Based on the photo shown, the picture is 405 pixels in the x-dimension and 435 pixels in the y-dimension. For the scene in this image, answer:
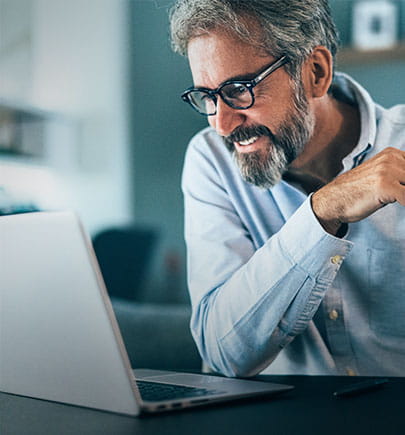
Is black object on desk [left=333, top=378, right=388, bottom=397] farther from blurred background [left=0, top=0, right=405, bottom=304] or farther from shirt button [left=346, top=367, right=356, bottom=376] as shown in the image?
blurred background [left=0, top=0, right=405, bottom=304]

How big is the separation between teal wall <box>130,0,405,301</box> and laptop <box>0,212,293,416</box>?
3.19 m

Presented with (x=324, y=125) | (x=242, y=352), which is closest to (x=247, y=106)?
(x=324, y=125)

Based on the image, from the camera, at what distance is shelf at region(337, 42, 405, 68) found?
141 inches

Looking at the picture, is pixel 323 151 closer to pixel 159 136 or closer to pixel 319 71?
pixel 319 71

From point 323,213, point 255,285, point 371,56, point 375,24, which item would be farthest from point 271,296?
point 375,24

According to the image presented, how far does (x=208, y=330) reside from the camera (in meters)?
1.23

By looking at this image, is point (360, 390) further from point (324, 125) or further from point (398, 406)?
point (324, 125)

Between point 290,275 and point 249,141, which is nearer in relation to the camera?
point 290,275

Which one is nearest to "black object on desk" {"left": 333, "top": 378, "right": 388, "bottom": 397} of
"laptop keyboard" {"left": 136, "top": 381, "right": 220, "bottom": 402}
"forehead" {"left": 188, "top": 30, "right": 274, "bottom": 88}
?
"laptop keyboard" {"left": 136, "top": 381, "right": 220, "bottom": 402}

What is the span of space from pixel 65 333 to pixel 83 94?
339cm

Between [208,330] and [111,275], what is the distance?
2.34 meters

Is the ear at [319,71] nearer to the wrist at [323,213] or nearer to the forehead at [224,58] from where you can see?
the forehead at [224,58]

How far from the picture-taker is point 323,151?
1.44 meters

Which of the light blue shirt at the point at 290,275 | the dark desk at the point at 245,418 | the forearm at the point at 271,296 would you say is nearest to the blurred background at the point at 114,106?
the light blue shirt at the point at 290,275
